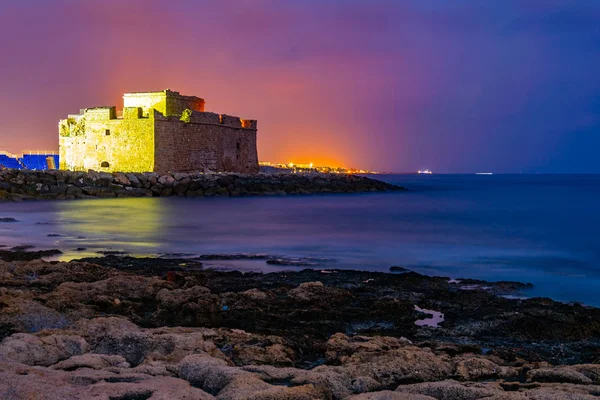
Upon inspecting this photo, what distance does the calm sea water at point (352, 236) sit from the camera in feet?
27.8

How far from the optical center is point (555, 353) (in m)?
3.95

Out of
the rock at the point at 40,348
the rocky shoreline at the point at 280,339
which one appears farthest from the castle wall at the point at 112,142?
the rock at the point at 40,348

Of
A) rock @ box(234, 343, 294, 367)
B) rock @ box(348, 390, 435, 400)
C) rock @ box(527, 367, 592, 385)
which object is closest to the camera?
rock @ box(348, 390, 435, 400)

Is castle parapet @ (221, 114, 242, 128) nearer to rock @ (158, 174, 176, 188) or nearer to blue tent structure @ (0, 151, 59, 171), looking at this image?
rock @ (158, 174, 176, 188)

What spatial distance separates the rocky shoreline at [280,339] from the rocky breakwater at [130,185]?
16527 millimetres

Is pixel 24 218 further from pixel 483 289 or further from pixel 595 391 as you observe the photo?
pixel 595 391

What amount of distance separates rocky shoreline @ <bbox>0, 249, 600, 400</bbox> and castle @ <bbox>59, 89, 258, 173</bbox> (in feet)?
64.1

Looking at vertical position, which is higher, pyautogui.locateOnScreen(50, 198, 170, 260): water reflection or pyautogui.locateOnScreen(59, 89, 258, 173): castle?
pyautogui.locateOnScreen(59, 89, 258, 173): castle

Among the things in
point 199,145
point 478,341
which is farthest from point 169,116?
point 478,341

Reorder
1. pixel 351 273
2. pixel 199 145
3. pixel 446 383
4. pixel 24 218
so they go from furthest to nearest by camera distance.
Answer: pixel 199 145, pixel 24 218, pixel 351 273, pixel 446 383

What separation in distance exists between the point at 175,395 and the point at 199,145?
2550 centimetres

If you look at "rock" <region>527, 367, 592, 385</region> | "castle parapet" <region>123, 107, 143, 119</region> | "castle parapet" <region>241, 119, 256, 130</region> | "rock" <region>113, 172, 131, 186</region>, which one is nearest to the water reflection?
"rock" <region>113, 172, 131, 186</region>

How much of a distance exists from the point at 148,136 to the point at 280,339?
22345mm

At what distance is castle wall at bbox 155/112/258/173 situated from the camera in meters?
25.7
